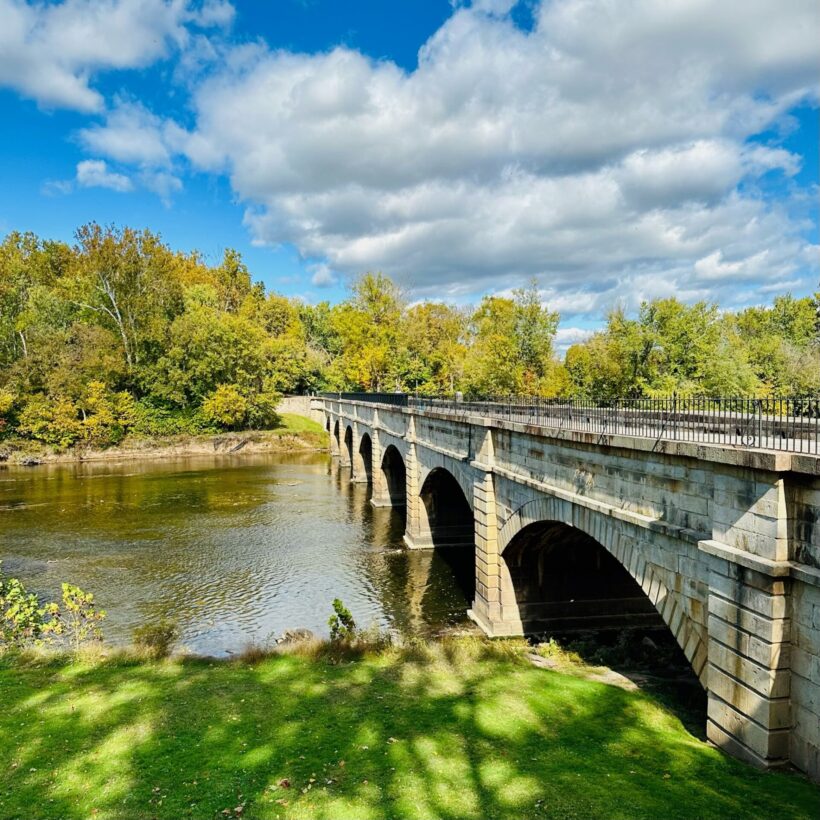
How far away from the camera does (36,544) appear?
101 ft

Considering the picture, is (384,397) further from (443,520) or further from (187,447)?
(187,447)

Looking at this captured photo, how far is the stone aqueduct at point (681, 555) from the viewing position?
8.48 m

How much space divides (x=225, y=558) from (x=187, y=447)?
44.7 m

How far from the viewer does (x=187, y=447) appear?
6988cm

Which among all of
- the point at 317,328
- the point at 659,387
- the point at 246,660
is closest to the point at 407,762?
the point at 246,660

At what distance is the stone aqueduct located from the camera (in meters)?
8.48

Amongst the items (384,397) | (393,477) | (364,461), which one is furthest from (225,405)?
(393,477)

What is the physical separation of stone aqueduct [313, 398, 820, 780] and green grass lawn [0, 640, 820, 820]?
1.02 meters

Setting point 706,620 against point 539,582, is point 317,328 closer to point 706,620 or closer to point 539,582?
point 539,582

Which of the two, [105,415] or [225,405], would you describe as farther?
[225,405]

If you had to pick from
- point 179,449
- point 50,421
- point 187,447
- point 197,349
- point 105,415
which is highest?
point 197,349

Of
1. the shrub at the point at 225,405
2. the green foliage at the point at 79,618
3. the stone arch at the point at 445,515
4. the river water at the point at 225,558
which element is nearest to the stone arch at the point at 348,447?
the river water at the point at 225,558

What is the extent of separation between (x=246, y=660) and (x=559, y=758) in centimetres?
912

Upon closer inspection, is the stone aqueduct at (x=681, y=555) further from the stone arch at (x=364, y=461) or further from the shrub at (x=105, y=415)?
the shrub at (x=105, y=415)
